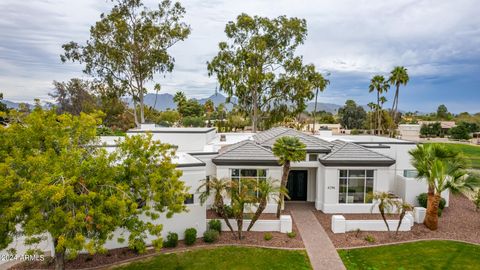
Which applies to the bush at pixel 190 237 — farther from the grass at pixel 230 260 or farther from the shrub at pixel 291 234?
the shrub at pixel 291 234

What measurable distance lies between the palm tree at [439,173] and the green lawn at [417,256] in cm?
199

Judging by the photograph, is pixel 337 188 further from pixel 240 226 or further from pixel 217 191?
pixel 217 191

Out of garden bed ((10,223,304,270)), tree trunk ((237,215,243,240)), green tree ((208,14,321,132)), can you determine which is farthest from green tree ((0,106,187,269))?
green tree ((208,14,321,132))

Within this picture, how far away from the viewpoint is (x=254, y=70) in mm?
36156

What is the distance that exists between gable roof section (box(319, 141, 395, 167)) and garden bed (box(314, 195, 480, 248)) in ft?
10.8

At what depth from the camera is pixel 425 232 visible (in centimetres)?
1653

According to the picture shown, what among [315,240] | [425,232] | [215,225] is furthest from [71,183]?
[425,232]

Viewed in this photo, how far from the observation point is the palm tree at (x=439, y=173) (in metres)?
16.2

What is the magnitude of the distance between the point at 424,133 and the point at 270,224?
8230cm

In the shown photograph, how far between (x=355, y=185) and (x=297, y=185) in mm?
4031

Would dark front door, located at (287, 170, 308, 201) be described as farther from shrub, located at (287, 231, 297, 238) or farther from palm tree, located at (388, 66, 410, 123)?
palm tree, located at (388, 66, 410, 123)

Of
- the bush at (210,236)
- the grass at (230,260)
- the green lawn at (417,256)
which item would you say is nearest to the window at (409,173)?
the green lawn at (417,256)

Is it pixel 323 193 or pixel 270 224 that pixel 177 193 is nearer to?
pixel 270 224

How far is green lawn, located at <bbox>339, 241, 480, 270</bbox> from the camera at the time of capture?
43.3 feet
